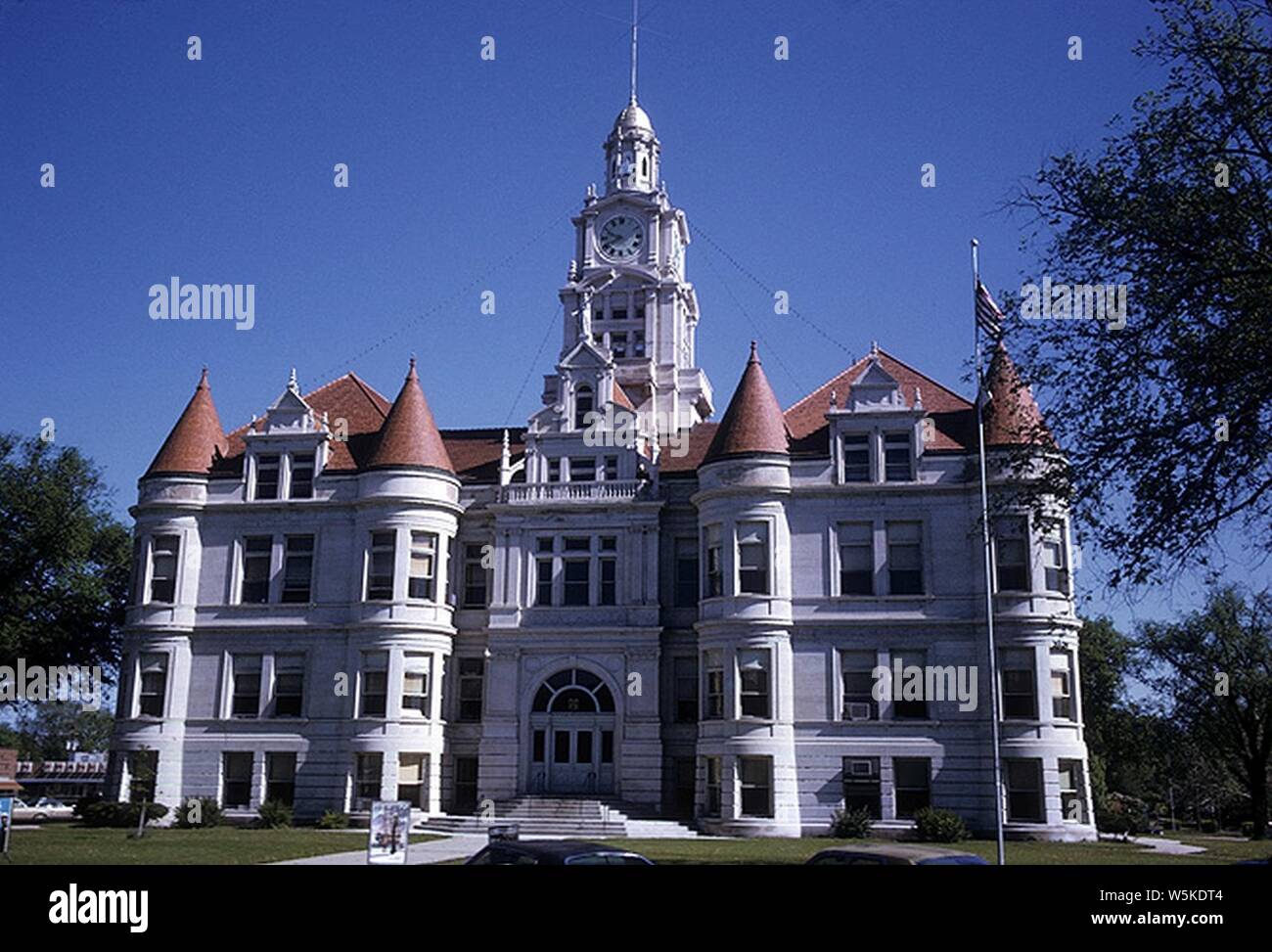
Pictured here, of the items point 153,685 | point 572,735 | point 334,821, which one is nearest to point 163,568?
point 153,685

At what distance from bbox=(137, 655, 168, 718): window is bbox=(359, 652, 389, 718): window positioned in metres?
7.47

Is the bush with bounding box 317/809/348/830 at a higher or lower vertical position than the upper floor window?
lower

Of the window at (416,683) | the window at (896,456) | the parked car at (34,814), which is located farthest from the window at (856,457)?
the parked car at (34,814)

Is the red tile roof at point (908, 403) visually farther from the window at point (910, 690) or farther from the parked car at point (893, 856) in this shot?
the parked car at point (893, 856)

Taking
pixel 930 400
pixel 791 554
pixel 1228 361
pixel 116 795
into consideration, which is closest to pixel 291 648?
pixel 116 795

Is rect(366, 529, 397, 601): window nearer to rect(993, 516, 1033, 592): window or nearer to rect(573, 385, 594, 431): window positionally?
rect(573, 385, 594, 431): window

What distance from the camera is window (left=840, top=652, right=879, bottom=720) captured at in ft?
124

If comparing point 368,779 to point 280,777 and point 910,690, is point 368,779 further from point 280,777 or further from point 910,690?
point 910,690

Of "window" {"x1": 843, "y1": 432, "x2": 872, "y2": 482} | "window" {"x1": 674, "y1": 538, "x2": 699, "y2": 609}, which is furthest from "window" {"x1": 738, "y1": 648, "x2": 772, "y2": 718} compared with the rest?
"window" {"x1": 843, "y1": 432, "x2": 872, "y2": 482}

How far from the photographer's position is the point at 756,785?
37.1m

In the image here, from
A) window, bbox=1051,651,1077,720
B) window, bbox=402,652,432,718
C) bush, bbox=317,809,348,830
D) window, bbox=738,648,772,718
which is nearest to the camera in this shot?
window, bbox=1051,651,1077,720
